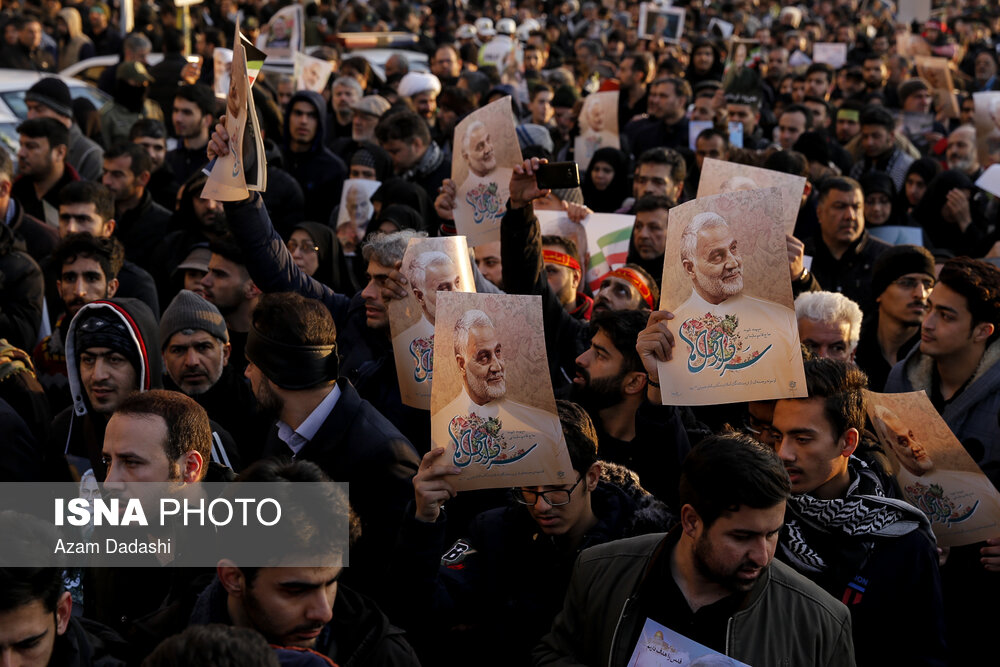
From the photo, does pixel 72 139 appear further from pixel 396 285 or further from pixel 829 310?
pixel 829 310

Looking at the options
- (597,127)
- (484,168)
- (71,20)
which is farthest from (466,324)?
(71,20)

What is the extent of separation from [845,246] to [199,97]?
4.91 metres

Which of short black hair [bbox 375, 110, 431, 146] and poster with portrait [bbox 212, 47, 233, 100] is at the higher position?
short black hair [bbox 375, 110, 431, 146]

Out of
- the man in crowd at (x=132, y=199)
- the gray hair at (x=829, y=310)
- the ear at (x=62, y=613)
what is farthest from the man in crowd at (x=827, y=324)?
the man in crowd at (x=132, y=199)

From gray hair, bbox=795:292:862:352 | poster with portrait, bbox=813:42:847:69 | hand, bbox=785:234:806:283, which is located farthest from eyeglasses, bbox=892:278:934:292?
poster with portrait, bbox=813:42:847:69

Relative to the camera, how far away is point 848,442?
3.69m

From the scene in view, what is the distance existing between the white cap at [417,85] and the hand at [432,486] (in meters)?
8.39

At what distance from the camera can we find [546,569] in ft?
12.0

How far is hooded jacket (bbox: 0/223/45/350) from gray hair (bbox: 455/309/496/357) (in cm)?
313

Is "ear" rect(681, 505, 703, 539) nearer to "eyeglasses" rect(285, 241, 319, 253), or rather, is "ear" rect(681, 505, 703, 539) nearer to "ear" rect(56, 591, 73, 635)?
"ear" rect(56, 591, 73, 635)

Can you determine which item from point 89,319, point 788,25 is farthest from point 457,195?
point 788,25

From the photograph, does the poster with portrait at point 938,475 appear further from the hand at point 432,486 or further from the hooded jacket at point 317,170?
the hooded jacket at point 317,170

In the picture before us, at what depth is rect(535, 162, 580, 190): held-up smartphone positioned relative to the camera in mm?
4453

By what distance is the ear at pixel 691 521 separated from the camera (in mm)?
3023
